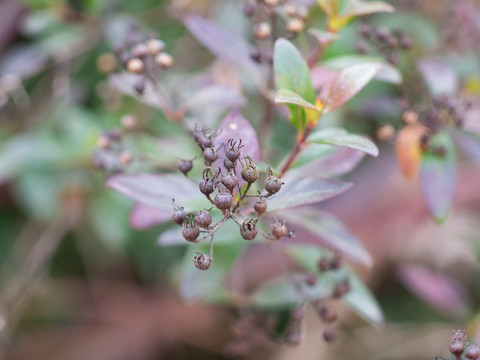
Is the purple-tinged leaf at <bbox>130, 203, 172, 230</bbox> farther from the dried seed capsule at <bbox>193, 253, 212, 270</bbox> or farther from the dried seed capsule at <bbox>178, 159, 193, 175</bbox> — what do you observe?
the dried seed capsule at <bbox>193, 253, 212, 270</bbox>

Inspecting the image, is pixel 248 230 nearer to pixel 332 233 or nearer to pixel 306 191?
pixel 306 191

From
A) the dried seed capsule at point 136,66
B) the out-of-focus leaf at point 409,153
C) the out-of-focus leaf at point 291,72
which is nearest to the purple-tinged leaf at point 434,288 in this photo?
the out-of-focus leaf at point 409,153

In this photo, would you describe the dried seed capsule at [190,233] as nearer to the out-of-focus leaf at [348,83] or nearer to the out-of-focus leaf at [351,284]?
the out-of-focus leaf at [348,83]

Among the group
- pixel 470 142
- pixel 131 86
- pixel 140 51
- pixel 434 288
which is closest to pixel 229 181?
pixel 140 51

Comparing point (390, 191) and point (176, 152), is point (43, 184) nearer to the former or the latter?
point (176, 152)

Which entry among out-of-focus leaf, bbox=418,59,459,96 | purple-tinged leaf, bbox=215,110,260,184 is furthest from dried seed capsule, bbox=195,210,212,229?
out-of-focus leaf, bbox=418,59,459,96

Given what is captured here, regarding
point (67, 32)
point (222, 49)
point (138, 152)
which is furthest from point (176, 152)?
point (67, 32)
